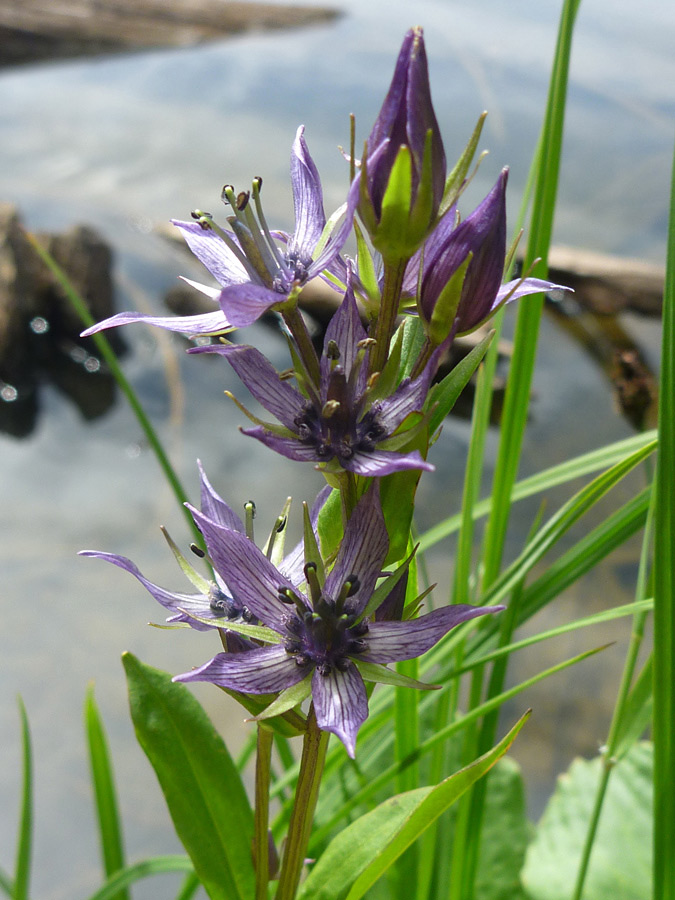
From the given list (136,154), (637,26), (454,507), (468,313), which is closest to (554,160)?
(468,313)

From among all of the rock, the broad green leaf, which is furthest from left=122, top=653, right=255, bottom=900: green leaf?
the rock

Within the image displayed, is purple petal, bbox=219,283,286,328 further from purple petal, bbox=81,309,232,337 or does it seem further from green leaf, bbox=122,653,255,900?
green leaf, bbox=122,653,255,900

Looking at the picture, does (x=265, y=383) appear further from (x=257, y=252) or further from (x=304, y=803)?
(x=304, y=803)

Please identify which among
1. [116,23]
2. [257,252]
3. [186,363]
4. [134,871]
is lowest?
[134,871]

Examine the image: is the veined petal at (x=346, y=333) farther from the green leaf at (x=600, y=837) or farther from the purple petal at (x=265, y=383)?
the green leaf at (x=600, y=837)

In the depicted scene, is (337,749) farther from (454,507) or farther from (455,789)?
(454,507)

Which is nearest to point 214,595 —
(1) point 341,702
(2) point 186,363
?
(1) point 341,702
